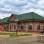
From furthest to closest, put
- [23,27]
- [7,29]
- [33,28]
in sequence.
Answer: [7,29]
[23,27]
[33,28]

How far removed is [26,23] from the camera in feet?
155

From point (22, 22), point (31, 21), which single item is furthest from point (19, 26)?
point (31, 21)

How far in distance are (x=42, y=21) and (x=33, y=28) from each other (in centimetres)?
344

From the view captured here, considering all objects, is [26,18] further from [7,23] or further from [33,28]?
[7,23]

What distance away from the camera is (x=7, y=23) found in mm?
56250

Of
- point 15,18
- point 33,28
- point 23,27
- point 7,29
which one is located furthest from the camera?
point 7,29

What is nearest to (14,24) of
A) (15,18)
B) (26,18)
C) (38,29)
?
(15,18)

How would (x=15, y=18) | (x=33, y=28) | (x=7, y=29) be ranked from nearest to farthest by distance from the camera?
1. (x=33, y=28)
2. (x=15, y=18)
3. (x=7, y=29)

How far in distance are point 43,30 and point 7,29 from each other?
14.6 metres

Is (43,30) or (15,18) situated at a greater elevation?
(15,18)

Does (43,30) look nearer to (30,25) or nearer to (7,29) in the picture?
(30,25)

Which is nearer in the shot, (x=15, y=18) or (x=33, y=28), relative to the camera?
(x=33, y=28)

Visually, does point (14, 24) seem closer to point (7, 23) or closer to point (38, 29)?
point (7, 23)

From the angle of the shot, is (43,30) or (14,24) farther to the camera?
(14,24)
